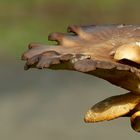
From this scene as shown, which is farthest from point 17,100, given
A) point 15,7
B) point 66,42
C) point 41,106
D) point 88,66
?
point 88,66

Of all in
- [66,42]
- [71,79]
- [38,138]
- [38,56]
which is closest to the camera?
[38,56]

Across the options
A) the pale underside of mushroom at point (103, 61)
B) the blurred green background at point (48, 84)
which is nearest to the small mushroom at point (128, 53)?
the pale underside of mushroom at point (103, 61)

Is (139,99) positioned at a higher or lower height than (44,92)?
higher

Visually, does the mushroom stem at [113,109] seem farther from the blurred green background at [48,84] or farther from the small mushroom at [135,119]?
the blurred green background at [48,84]

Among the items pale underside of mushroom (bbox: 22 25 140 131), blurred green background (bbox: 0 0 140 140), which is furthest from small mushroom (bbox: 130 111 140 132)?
blurred green background (bbox: 0 0 140 140)

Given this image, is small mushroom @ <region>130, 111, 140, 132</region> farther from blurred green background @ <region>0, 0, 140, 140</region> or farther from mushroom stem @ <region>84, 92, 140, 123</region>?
blurred green background @ <region>0, 0, 140, 140</region>

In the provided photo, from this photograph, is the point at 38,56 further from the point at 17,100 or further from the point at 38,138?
the point at 17,100

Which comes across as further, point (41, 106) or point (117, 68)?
point (41, 106)
